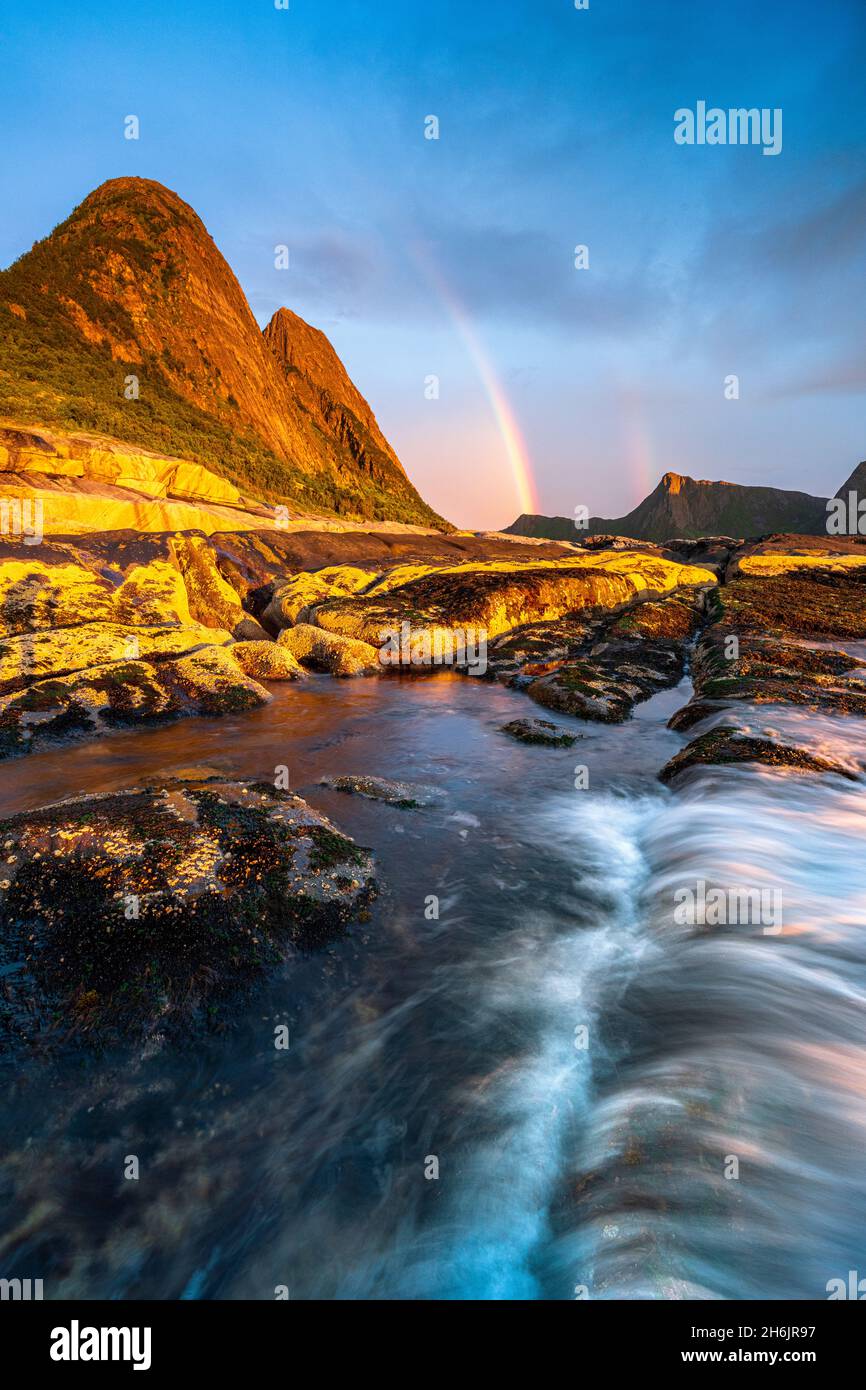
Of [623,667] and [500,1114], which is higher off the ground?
[623,667]

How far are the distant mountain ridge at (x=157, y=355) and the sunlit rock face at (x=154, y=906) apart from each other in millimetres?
43339

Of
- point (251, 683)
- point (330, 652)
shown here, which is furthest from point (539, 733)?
point (330, 652)

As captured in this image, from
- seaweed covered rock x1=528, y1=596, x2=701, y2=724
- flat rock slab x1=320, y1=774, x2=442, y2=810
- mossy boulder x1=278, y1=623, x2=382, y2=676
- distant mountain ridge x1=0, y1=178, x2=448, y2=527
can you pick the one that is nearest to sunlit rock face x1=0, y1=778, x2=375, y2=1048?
flat rock slab x1=320, y1=774, x2=442, y2=810

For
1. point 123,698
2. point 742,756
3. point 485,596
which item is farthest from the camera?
point 485,596

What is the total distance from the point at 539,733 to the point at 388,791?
4.45 meters

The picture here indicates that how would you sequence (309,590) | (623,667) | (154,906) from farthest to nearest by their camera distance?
(309,590), (623,667), (154,906)

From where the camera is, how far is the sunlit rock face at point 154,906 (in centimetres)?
386

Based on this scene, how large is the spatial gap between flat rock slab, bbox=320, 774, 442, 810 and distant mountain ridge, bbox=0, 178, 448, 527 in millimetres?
42105

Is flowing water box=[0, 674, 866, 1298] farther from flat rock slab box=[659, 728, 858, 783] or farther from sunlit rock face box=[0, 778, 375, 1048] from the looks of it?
flat rock slab box=[659, 728, 858, 783]

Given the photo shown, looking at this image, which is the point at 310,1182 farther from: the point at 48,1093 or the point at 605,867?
the point at 605,867

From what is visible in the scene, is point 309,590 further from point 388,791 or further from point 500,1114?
point 500,1114

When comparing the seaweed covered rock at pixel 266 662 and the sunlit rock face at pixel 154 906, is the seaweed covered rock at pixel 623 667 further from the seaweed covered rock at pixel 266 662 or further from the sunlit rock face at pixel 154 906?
the sunlit rock face at pixel 154 906

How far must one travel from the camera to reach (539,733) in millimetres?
11445
